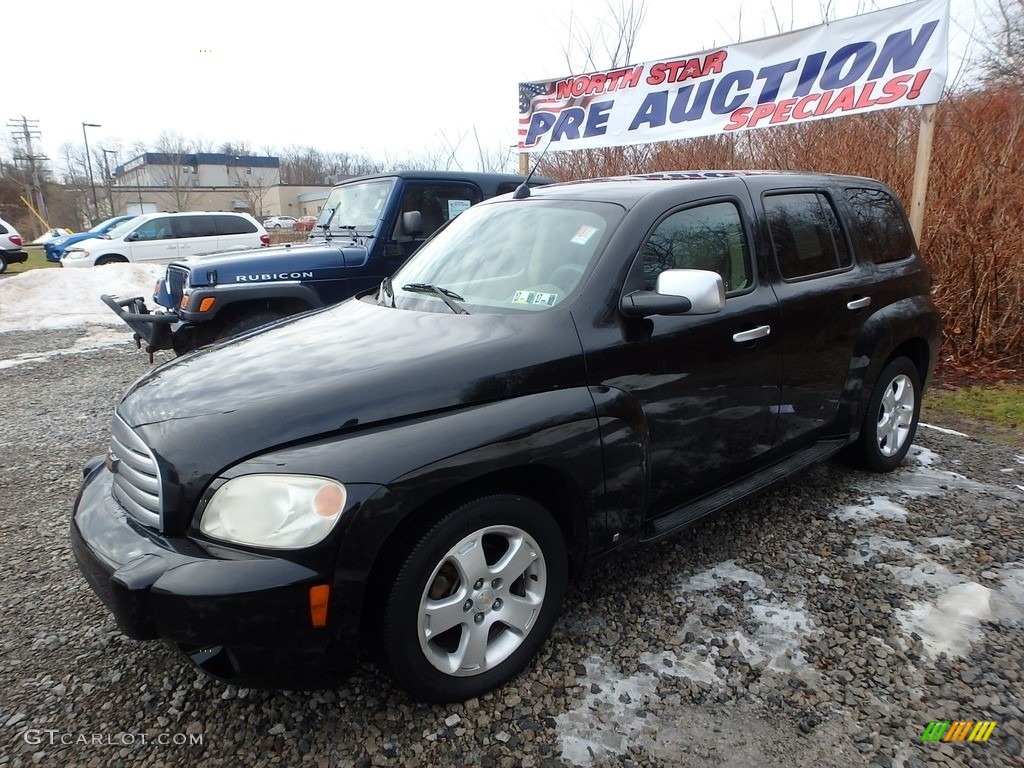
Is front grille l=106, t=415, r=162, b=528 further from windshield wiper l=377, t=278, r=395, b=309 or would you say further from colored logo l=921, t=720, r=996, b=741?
colored logo l=921, t=720, r=996, b=741

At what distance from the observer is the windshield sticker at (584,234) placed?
280cm

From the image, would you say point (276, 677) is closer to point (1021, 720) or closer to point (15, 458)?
point (1021, 720)

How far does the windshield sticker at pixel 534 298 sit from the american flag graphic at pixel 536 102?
6961 millimetres

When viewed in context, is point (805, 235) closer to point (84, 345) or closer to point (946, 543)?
point (946, 543)

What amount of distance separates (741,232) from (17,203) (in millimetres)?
59875

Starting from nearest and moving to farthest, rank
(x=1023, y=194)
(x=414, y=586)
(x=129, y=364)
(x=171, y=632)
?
1. (x=171, y=632)
2. (x=414, y=586)
3. (x=1023, y=194)
4. (x=129, y=364)

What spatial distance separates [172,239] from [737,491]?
58.3 ft

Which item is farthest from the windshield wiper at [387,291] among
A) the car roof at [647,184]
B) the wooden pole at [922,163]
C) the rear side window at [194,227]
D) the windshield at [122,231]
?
the windshield at [122,231]

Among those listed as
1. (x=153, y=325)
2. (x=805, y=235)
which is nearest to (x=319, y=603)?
(x=805, y=235)

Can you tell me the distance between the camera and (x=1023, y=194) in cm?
629

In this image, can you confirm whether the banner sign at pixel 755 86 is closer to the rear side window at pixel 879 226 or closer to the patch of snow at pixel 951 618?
the rear side window at pixel 879 226

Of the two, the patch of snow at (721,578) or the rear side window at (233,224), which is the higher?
the rear side window at (233,224)

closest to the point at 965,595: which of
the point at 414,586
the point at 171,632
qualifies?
the point at 414,586

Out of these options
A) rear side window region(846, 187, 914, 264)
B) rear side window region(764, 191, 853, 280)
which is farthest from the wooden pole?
rear side window region(764, 191, 853, 280)
